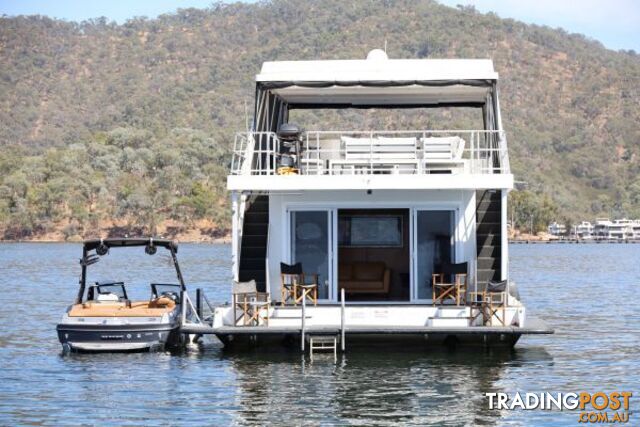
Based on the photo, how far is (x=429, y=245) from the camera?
21.1 m

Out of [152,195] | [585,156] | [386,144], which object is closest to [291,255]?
[386,144]

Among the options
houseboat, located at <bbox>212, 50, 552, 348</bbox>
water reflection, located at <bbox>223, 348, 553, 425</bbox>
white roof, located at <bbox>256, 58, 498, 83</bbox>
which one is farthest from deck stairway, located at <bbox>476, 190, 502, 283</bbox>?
white roof, located at <bbox>256, 58, 498, 83</bbox>

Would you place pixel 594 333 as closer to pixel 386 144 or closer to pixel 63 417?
pixel 386 144

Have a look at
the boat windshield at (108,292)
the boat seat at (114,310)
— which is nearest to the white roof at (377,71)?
the boat seat at (114,310)

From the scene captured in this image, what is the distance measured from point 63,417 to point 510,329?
283 inches

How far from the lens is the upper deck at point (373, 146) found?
66.3 feet

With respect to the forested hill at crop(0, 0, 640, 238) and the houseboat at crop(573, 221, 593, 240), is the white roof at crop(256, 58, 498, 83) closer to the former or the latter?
the forested hill at crop(0, 0, 640, 238)

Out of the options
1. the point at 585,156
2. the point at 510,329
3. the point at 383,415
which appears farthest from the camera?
the point at 585,156

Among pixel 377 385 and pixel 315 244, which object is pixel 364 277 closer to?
pixel 315 244

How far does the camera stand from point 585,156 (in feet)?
596

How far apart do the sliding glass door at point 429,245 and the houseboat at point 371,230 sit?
0.02 metres

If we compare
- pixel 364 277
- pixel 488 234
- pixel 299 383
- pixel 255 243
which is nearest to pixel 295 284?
pixel 255 243

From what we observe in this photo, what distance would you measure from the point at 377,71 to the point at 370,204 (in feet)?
8.37
